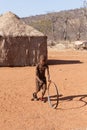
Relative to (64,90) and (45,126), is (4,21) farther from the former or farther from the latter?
(45,126)

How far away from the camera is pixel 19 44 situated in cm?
1744

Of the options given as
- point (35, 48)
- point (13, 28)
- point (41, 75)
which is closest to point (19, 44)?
point (35, 48)

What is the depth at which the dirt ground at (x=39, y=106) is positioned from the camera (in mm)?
8500

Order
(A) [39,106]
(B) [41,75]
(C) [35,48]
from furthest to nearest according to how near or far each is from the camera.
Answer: (C) [35,48] < (B) [41,75] < (A) [39,106]

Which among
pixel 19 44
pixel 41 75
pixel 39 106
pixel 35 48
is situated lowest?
pixel 35 48

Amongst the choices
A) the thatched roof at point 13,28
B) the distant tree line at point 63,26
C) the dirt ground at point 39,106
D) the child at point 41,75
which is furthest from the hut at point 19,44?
the distant tree line at point 63,26

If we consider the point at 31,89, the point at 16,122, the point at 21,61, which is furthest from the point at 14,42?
the point at 16,122

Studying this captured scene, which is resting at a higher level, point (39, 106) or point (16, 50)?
point (39, 106)

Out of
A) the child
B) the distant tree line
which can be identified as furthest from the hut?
the distant tree line

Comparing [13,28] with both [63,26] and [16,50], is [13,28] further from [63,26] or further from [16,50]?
[63,26]

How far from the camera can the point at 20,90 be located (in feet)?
37.7

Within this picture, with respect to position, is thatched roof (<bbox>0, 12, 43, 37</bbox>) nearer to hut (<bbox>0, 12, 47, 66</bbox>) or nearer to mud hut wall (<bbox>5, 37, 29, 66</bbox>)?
hut (<bbox>0, 12, 47, 66</bbox>)

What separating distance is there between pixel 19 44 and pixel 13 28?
33.7 inches

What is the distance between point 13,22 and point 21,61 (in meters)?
1.88
